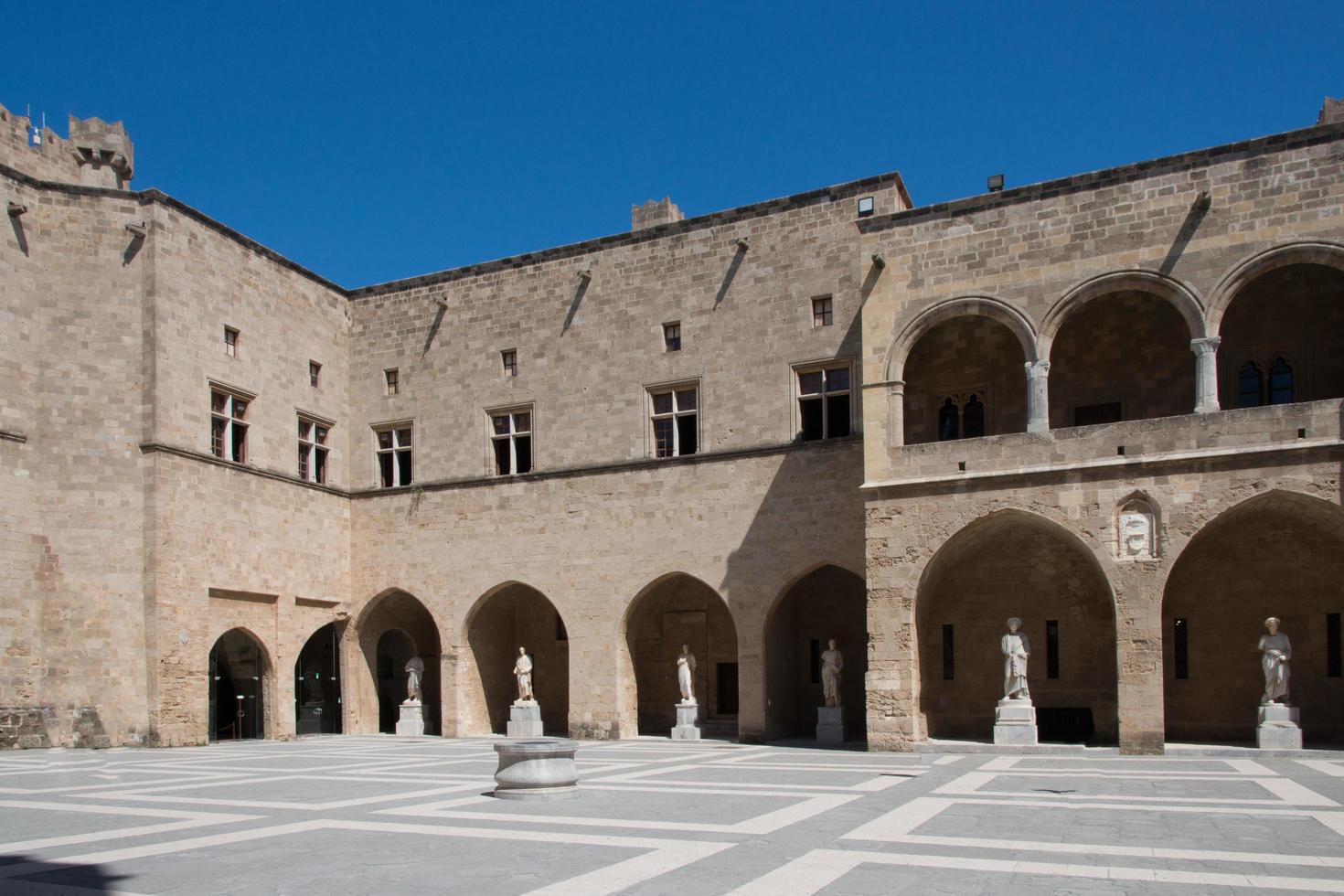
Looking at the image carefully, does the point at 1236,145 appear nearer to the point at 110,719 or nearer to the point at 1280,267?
the point at 1280,267

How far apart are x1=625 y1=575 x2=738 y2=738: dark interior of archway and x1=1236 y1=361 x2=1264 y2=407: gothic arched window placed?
10.2 m

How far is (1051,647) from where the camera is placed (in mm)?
20250

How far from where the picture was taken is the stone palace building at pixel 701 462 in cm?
1748

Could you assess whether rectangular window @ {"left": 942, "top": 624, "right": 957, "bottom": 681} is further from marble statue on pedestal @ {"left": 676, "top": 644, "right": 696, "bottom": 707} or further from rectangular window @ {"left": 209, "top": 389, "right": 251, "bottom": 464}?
rectangular window @ {"left": 209, "top": 389, "right": 251, "bottom": 464}

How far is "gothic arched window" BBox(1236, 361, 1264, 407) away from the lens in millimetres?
18781

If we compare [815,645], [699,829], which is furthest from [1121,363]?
[699,829]

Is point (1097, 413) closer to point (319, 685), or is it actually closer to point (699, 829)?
point (699, 829)

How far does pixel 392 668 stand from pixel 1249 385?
1882 centimetres

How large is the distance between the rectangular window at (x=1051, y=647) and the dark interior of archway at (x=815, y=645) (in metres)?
3.31

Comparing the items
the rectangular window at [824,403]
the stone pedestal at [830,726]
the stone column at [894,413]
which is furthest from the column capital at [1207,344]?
the stone pedestal at [830,726]

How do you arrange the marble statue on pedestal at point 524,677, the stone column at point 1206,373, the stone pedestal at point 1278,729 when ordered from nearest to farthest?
1. the stone pedestal at point 1278,729
2. the stone column at point 1206,373
3. the marble statue on pedestal at point 524,677

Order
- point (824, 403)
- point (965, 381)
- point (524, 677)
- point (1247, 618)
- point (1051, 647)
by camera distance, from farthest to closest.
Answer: point (524, 677) → point (824, 403) → point (965, 381) → point (1051, 647) → point (1247, 618)

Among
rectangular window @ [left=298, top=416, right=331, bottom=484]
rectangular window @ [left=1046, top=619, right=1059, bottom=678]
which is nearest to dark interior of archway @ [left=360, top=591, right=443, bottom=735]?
rectangular window @ [left=298, top=416, right=331, bottom=484]

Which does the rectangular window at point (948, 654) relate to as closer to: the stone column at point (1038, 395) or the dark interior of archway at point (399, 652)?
the stone column at point (1038, 395)
